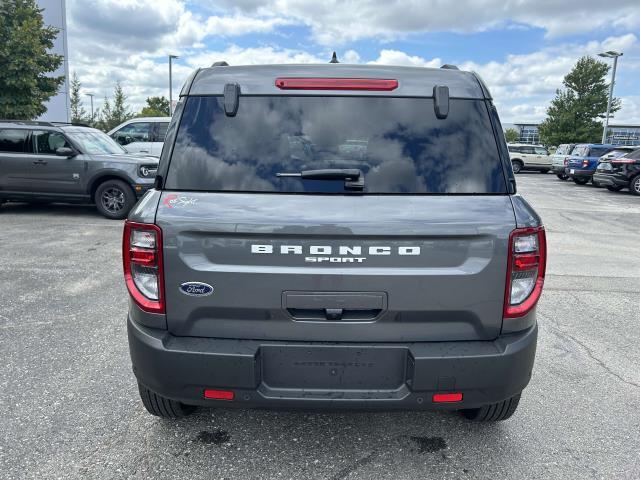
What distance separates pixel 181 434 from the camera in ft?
9.55

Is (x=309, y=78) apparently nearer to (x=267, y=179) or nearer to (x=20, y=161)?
(x=267, y=179)

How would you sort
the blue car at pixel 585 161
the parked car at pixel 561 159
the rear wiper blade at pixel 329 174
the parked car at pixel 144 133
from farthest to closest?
the parked car at pixel 561 159, the blue car at pixel 585 161, the parked car at pixel 144 133, the rear wiper blade at pixel 329 174

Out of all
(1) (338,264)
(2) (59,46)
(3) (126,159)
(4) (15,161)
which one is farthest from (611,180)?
(2) (59,46)

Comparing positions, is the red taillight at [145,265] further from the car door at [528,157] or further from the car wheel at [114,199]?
the car door at [528,157]

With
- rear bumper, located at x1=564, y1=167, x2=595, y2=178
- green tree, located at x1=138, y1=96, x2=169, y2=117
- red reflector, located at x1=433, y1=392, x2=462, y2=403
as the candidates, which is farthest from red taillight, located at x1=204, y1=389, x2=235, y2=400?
green tree, located at x1=138, y1=96, x2=169, y2=117

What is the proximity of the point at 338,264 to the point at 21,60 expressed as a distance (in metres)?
15.9

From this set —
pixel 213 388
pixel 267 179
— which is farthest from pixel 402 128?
pixel 213 388

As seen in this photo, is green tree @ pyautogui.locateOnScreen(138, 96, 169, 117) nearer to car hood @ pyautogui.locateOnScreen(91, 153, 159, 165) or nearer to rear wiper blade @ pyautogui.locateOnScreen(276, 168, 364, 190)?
car hood @ pyautogui.locateOnScreen(91, 153, 159, 165)

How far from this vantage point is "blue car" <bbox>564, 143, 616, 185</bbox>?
21.5 metres

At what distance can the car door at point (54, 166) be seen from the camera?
389 inches

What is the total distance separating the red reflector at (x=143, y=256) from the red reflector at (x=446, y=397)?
4.62 ft

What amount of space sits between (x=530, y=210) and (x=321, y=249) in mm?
1001

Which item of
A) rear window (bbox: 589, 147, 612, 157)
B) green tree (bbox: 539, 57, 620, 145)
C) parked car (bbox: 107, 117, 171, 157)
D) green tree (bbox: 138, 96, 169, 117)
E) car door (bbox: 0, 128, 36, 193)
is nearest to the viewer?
car door (bbox: 0, 128, 36, 193)

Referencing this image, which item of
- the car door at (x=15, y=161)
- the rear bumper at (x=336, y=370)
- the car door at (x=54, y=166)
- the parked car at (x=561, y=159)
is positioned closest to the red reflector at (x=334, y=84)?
the rear bumper at (x=336, y=370)
